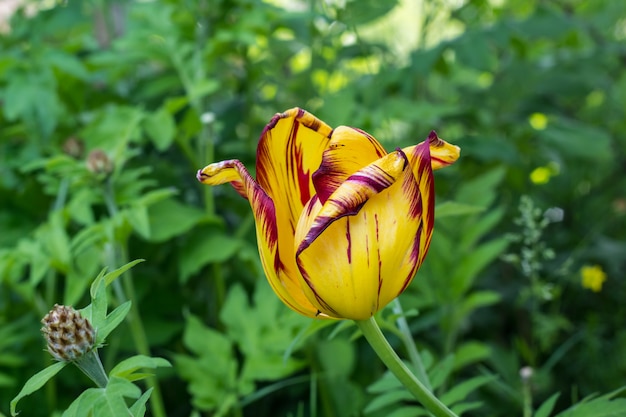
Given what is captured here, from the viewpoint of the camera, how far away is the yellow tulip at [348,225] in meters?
0.69

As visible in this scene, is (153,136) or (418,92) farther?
(418,92)

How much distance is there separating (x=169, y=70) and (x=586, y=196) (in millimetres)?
1250

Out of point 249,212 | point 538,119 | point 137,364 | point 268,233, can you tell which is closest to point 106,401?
point 137,364

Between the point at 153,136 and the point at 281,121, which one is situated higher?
the point at 281,121

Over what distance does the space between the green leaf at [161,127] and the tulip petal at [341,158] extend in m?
0.85

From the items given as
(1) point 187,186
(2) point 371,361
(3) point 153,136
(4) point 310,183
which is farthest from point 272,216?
(1) point 187,186

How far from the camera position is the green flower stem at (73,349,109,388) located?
0.76m

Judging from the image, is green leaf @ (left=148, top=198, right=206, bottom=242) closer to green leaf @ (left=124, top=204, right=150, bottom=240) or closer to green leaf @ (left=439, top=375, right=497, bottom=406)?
green leaf @ (left=124, top=204, right=150, bottom=240)

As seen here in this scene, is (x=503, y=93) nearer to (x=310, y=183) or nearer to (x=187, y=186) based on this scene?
(x=187, y=186)

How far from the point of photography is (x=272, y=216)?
2.39 feet

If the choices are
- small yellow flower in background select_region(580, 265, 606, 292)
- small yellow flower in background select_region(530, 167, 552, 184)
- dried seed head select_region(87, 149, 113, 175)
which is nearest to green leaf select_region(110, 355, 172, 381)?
dried seed head select_region(87, 149, 113, 175)

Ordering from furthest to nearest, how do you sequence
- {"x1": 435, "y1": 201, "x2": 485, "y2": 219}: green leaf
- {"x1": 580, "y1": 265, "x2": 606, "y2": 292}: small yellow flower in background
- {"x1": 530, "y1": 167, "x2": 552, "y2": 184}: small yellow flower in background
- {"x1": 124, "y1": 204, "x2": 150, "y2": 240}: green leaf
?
1. {"x1": 530, "y1": 167, "x2": 552, "y2": 184}: small yellow flower in background
2. {"x1": 580, "y1": 265, "x2": 606, "y2": 292}: small yellow flower in background
3. {"x1": 124, "y1": 204, "x2": 150, "y2": 240}: green leaf
4. {"x1": 435, "y1": 201, "x2": 485, "y2": 219}: green leaf

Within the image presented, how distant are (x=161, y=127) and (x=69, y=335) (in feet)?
3.01

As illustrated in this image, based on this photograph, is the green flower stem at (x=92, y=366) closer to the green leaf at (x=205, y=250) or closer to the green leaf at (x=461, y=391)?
the green leaf at (x=461, y=391)
